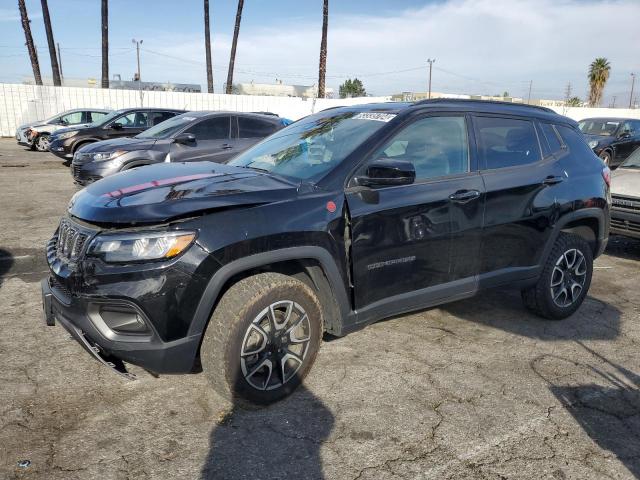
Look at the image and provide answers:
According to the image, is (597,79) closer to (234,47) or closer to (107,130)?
(234,47)

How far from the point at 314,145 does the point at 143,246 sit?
1.58 meters

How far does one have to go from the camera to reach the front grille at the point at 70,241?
2.80 m

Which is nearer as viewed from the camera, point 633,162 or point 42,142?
point 633,162

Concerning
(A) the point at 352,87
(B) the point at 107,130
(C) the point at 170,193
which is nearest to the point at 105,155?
(B) the point at 107,130

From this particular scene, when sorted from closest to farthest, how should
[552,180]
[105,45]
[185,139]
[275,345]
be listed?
[275,345], [552,180], [185,139], [105,45]

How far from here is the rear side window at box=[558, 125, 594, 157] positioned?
178 inches

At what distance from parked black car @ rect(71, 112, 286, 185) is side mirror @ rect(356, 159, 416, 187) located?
16.8 feet

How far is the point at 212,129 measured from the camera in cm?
914

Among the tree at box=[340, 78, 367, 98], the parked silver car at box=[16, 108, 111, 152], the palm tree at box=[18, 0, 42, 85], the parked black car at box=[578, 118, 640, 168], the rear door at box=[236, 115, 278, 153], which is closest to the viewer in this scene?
the rear door at box=[236, 115, 278, 153]

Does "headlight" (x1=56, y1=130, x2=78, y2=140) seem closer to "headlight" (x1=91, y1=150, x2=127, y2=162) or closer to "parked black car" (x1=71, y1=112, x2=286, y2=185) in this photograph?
"parked black car" (x1=71, y1=112, x2=286, y2=185)

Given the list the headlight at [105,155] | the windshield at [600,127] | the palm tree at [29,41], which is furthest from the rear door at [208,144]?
the palm tree at [29,41]

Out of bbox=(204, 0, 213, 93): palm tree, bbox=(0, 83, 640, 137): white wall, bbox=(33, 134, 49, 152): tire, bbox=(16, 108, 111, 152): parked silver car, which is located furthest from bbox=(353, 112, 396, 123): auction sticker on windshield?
bbox=(204, 0, 213, 93): palm tree

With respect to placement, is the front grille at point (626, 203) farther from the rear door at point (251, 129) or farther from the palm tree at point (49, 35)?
A: the palm tree at point (49, 35)

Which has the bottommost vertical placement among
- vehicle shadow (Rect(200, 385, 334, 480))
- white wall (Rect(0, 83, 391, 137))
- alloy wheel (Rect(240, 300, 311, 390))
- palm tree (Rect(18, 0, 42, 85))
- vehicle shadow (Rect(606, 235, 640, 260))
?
vehicle shadow (Rect(200, 385, 334, 480))
